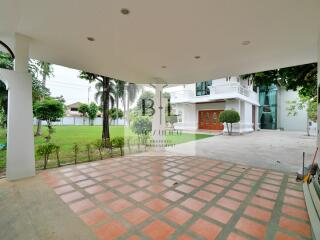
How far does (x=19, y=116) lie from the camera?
3.44 meters

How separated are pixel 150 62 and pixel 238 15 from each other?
8.51 ft

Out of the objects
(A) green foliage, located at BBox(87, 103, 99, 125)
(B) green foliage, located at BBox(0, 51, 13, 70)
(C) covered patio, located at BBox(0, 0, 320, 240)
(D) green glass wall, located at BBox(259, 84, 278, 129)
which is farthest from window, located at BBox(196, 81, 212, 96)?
(A) green foliage, located at BBox(87, 103, 99, 125)

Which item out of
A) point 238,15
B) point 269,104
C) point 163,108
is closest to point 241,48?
point 238,15

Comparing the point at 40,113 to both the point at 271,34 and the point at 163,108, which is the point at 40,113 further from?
the point at 271,34

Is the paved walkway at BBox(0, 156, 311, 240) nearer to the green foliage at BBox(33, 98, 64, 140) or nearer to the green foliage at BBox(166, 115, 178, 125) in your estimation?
the green foliage at BBox(33, 98, 64, 140)

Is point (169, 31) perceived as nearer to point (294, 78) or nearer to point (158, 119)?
point (158, 119)

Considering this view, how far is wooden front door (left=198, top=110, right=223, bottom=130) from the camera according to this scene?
14898 mm

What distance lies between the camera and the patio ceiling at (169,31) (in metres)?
2.37

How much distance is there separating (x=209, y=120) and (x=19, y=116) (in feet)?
46.4

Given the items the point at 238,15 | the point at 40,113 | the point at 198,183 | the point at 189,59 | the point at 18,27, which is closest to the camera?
the point at 238,15

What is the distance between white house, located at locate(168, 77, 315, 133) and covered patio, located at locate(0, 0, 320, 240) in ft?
30.2

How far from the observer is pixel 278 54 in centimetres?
391

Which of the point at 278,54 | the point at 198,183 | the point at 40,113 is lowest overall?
the point at 198,183

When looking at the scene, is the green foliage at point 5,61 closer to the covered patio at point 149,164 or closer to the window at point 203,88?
the covered patio at point 149,164
